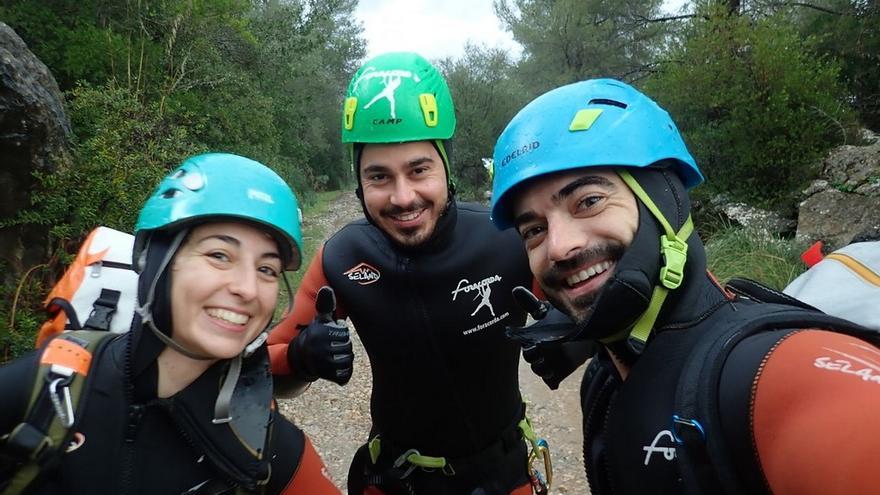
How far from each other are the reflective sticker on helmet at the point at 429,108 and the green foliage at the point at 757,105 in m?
9.25

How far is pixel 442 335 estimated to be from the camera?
2613 mm

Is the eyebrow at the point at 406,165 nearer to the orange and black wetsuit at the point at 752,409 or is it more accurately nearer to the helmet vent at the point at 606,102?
the helmet vent at the point at 606,102

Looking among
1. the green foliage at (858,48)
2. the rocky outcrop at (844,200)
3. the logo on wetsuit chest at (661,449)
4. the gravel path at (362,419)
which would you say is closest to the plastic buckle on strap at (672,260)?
the logo on wetsuit chest at (661,449)

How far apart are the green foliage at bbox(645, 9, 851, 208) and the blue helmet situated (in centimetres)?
944

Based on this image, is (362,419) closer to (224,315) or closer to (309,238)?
(224,315)

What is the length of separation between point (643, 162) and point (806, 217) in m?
7.87

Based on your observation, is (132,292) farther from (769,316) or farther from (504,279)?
(769,316)

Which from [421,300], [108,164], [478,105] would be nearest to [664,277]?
[421,300]

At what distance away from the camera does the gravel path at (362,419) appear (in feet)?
17.3

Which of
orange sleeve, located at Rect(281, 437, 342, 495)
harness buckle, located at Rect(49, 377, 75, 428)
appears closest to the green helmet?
orange sleeve, located at Rect(281, 437, 342, 495)

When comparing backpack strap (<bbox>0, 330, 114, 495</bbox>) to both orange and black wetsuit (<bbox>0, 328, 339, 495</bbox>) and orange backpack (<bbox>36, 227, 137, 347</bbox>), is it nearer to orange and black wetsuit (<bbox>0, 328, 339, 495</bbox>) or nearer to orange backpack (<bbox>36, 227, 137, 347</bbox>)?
orange and black wetsuit (<bbox>0, 328, 339, 495</bbox>)

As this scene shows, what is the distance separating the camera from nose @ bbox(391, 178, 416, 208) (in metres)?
2.46

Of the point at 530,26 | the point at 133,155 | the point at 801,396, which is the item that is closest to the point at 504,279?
the point at 801,396

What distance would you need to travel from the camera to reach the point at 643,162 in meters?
1.62
